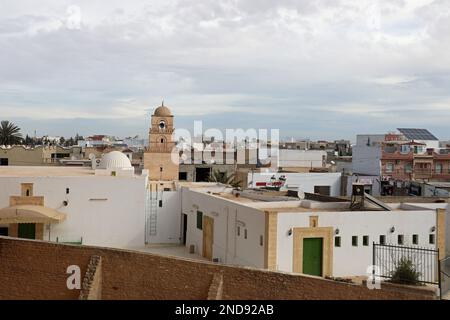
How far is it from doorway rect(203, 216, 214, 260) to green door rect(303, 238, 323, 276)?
6.03 meters

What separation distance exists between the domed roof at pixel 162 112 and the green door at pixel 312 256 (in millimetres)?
21280

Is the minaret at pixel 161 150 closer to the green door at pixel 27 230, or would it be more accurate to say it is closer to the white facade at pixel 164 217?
the white facade at pixel 164 217

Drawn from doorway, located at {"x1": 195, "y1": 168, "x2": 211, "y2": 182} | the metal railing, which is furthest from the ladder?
doorway, located at {"x1": 195, "y1": 168, "x2": 211, "y2": 182}

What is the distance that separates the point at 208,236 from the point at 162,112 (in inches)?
624

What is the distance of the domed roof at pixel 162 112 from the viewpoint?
3719 centimetres

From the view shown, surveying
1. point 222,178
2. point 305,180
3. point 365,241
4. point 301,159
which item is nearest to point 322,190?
point 305,180

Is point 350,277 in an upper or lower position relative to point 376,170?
lower

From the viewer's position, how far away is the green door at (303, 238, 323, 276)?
18281 millimetres

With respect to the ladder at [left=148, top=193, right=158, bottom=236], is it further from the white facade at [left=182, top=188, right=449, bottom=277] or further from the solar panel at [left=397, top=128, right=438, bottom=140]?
the solar panel at [left=397, top=128, right=438, bottom=140]

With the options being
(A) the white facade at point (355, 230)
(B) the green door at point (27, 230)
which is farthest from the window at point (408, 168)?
(B) the green door at point (27, 230)

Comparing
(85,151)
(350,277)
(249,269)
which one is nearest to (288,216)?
(350,277)
